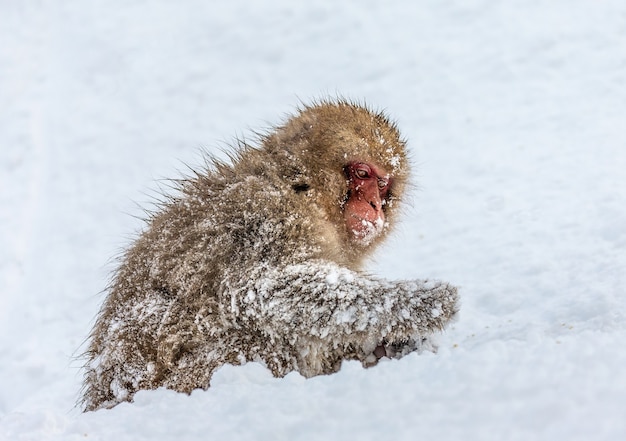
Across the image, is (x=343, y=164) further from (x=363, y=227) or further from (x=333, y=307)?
(x=333, y=307)

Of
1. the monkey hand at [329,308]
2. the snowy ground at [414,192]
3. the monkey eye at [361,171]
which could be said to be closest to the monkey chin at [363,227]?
the monkey eye at [361,171]

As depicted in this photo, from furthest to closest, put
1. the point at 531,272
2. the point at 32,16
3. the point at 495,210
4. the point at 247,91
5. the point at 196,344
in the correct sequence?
1. the point at 32,16
2. the point at 247,91
3. the point at 495,210
4. the point at 531,272
5. the point at 196,344

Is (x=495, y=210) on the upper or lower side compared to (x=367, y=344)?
upper

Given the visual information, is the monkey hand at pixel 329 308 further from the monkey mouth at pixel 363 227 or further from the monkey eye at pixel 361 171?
the monkey eye at pixel 361 171

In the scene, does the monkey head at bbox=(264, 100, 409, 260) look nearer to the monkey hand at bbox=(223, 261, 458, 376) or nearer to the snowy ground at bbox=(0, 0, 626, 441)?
the monkey hand at bbox=(223, 261, 458, 376)

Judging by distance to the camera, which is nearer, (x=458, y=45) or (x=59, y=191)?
(x=59, y=191)

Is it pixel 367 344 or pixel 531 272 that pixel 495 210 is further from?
pixel 367 344

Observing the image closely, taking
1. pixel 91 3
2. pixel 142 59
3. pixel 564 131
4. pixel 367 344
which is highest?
pixel 91 3

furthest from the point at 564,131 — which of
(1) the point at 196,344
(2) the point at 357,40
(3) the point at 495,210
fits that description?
(1) the point at 196,344
